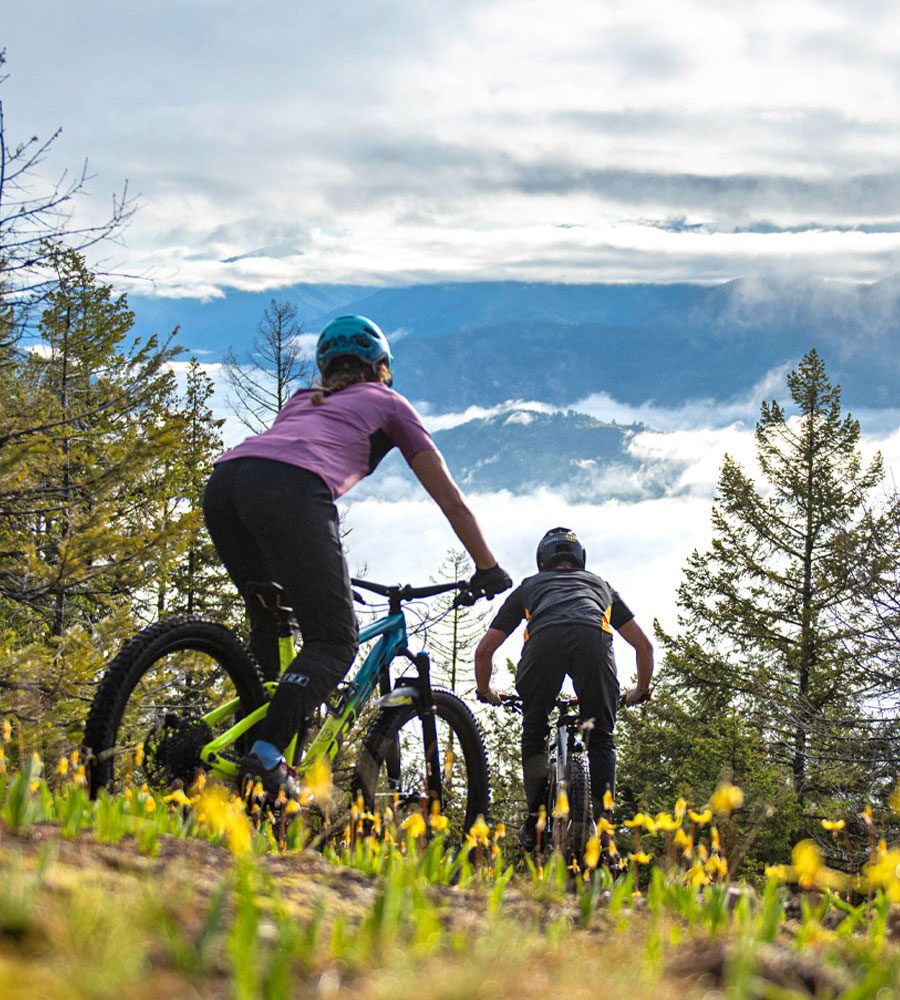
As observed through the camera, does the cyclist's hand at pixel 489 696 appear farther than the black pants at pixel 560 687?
Yes

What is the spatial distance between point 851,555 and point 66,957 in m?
18.4

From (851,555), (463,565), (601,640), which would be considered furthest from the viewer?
(463,565)

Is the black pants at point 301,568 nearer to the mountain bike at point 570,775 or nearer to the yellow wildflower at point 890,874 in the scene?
the yellow wildflower at point 890,874

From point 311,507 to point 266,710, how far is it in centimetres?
85

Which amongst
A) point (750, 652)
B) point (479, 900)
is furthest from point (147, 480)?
point (479, 900)

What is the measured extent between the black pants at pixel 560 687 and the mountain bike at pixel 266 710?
85 centimetres

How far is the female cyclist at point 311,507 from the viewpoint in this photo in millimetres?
4223

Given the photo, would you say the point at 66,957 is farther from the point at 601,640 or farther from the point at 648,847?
the point at 648,847

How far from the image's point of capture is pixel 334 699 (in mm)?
4914

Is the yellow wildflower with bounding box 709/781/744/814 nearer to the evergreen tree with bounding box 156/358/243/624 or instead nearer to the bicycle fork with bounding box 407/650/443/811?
the bicycle fork with bounding box 407/650/443/811

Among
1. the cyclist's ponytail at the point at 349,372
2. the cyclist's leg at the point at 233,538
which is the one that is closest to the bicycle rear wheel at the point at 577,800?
the cyclist's leg at the point at 233,538

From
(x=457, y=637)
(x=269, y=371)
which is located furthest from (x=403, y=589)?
(x=457, y=637)

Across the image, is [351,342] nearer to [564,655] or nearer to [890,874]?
[564,655]

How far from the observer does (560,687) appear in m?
6.79
